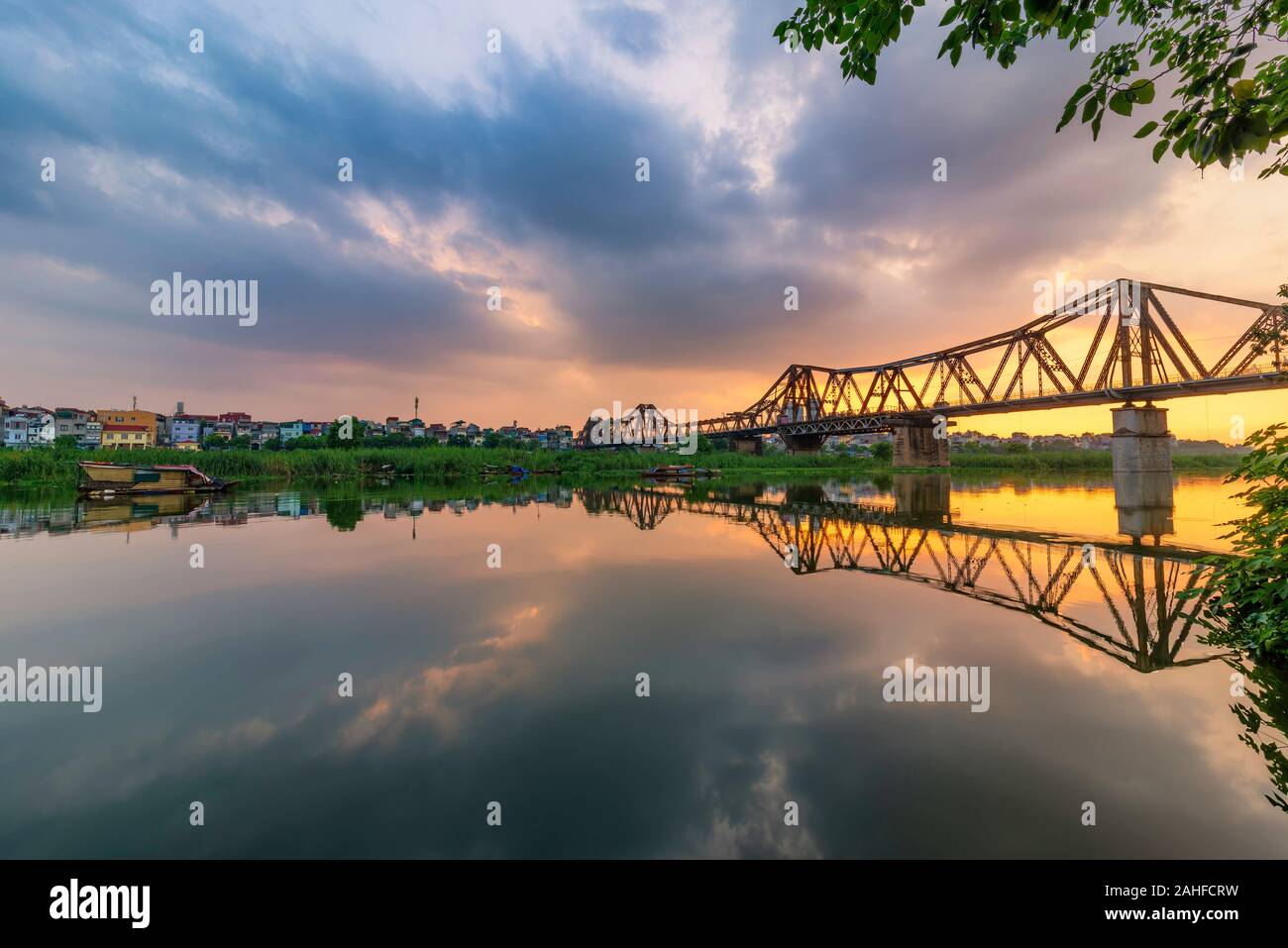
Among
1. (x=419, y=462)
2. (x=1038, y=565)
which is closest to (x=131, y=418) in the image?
(x=419, y=462)

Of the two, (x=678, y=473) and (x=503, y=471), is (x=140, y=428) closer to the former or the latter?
(x=503, y=471)

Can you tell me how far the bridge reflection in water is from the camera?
6.41 meters

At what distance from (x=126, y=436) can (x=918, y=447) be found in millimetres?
145924

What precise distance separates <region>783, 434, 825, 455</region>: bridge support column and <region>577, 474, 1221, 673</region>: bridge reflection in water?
239ft

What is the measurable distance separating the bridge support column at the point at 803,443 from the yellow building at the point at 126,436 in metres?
126

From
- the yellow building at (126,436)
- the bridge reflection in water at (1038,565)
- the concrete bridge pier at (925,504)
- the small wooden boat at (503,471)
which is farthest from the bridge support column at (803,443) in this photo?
the yellow building at (126,436)

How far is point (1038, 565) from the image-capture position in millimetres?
10258

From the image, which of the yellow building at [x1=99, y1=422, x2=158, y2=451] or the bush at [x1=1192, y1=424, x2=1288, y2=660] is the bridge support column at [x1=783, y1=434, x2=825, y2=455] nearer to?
the bush at [x1=1192, y1=424, x2=1288, y2=660]

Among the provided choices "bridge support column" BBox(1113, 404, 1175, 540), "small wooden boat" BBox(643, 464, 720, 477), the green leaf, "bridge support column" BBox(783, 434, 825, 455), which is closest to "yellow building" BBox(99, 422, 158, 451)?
"small wooden boat" BBox(643, 464, 720, 477)

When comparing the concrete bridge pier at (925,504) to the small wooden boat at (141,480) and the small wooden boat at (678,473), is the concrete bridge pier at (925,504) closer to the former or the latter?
the small wooden boat at (678,473)

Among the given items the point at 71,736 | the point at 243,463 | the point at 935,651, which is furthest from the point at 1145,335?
the point at 243,463

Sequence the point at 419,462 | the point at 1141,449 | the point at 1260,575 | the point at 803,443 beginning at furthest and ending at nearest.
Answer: the point at 803,443 → the point at 419,462 → the point at 1141,449 → the point at 1260,575

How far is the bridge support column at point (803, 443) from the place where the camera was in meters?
92.6
